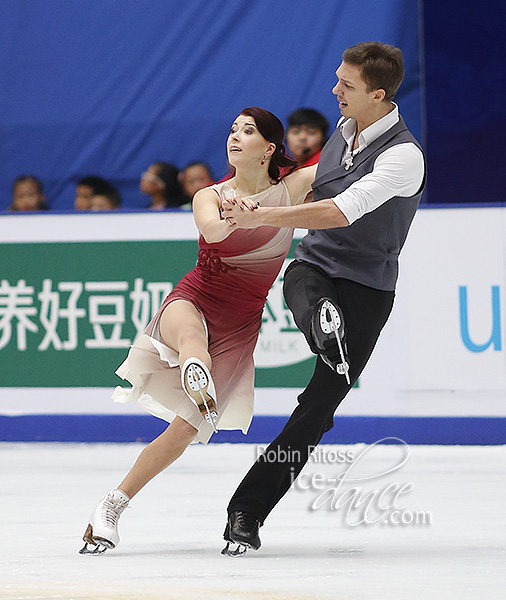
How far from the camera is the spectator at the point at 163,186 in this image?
21.1 ft

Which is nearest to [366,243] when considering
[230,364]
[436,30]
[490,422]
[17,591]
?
[230,364]

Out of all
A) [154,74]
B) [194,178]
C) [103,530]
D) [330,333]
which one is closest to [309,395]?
[330,333]

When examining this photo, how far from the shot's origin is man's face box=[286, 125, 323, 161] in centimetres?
593

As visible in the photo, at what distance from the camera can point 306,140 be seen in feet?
19.5

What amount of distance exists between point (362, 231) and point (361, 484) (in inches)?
59.7

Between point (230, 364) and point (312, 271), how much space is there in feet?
1.37

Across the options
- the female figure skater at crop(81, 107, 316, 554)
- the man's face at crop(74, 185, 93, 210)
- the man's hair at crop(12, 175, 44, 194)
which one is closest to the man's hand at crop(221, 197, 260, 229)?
the female figure skater at crop(81, 107, 316, 554)

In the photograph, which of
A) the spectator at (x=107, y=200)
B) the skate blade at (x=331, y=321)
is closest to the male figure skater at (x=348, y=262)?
the skate blade at (x=331, y=321)

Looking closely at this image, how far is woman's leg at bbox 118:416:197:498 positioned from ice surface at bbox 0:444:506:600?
8.5 inches

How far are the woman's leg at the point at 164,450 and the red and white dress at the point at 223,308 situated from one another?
65mm

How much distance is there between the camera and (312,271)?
10.9 ft

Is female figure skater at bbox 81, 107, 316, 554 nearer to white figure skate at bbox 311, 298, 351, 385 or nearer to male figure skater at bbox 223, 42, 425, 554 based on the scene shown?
male figure skater at bbox 223, 42, 425, 554

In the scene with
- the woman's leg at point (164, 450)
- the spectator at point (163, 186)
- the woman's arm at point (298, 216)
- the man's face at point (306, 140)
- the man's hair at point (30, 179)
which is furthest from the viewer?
the man's hair at point (30, 179)

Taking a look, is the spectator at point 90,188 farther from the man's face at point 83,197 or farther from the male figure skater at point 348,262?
the male figure skater at point 348,262
